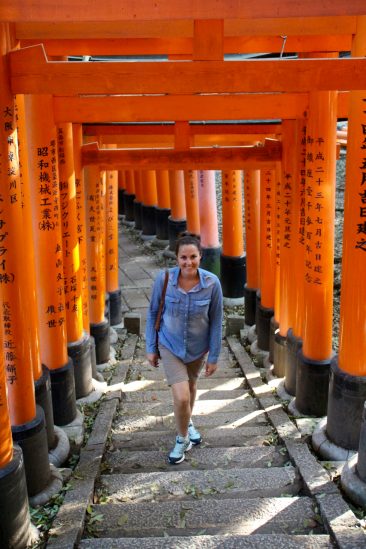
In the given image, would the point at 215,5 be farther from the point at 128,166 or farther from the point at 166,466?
the point at 128,166

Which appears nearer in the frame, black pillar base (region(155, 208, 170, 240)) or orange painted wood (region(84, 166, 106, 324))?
orange painted wood (region(84, 166, 106, 324))

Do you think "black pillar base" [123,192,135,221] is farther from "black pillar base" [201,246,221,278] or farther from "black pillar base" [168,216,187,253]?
"black pillar base" [201,246,221,278]

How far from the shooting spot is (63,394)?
4949 mm

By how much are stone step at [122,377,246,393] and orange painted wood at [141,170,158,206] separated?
9547 millimetres

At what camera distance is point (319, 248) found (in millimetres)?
4859

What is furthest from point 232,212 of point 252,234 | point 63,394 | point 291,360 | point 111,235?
point 63,394

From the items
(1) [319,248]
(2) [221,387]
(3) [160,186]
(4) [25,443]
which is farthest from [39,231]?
(3) [160,186]

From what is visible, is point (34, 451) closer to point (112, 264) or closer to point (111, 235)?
point (111, 235)

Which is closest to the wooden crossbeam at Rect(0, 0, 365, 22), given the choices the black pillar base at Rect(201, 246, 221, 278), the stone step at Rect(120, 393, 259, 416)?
the stone step at Rect(120, 393, 259, 416)

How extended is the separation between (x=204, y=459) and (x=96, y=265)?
3.31m

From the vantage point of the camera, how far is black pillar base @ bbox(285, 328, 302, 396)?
5.39 m

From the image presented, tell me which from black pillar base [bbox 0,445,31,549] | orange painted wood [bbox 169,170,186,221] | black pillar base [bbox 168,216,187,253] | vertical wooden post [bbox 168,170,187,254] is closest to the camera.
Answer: black pillar base [bbox 0,445,31,549]

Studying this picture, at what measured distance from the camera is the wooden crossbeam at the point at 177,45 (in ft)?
15.2

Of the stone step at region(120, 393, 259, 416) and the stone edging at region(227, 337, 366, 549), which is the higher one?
the stone edging at region(227, 337, 366, 549)
